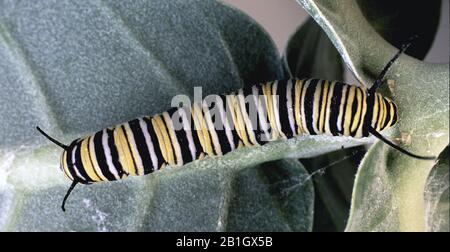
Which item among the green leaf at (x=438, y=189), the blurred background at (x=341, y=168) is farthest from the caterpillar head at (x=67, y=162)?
the green leaf at (x=438, y=189)

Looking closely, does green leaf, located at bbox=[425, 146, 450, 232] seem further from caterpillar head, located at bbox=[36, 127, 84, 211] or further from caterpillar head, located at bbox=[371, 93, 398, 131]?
caterpillar head, located at bbox=[36, 127, 84, 211]

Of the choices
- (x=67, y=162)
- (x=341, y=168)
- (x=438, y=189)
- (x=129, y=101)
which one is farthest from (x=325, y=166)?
(x=67, y=162)

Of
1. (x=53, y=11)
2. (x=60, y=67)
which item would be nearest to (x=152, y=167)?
(x=60, y=67)

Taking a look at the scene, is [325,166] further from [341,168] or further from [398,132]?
[398,132]

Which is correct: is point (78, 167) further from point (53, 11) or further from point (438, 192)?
point (438, 192)

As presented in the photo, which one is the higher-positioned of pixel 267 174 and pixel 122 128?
pixel 122 128

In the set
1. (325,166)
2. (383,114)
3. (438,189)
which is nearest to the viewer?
(383,114)

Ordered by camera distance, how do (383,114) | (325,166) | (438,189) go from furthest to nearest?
(325,166), (438,189), (383,114)

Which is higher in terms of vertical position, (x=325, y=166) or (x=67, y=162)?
(x=67, y=162)
